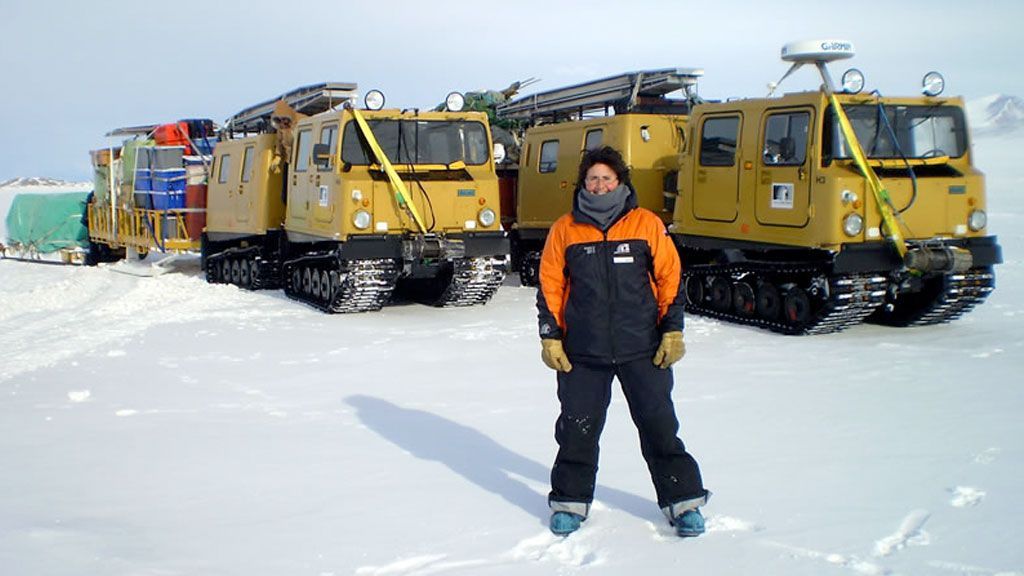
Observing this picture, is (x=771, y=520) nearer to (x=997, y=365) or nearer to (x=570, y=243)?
(x=570, y=243)

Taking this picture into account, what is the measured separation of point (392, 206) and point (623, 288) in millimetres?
7475

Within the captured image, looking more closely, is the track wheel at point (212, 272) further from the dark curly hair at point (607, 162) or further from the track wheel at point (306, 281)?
the dark curly hair at point (607, 162)

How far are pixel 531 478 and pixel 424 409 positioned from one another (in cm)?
176

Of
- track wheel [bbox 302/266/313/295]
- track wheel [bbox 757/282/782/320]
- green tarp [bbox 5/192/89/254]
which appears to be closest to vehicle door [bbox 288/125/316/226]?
track wheel [bbox 302/266/313/295]

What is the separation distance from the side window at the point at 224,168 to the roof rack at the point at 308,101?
743 mm

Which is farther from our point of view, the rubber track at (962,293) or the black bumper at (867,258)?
the rubber track at (962,293)

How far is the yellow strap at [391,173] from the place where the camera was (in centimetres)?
1145

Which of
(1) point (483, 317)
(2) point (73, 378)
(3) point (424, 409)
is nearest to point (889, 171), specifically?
(1) point (483, 317)

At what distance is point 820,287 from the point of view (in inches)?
391

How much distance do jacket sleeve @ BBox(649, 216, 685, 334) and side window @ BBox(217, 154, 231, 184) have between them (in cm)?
1223

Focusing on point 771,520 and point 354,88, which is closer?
point 771,520

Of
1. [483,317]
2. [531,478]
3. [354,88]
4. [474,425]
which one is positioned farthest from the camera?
[354,88]

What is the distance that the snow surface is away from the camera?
172 inches

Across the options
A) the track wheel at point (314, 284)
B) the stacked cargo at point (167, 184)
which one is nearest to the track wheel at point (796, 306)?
the track wheel at point (314, 284)
